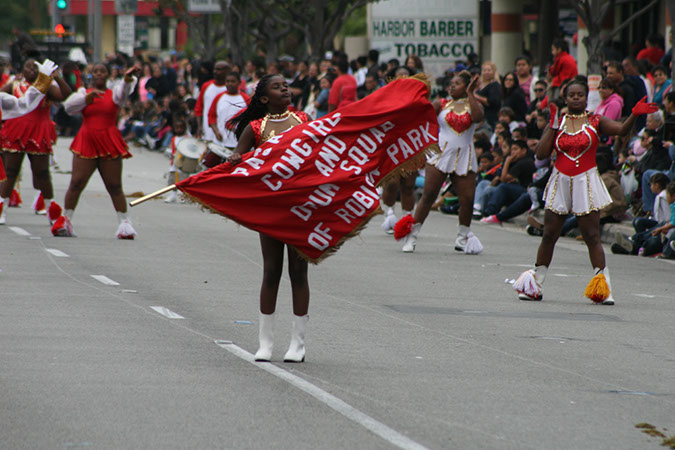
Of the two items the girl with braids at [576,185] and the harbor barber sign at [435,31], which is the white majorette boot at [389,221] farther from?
the harbor barber sign at [435,31]

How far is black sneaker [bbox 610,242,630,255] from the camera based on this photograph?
15.9m

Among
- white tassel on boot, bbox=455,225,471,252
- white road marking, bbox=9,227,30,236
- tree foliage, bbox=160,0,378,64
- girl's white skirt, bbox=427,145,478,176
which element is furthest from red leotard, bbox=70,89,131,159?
tree foliage, bbox=160,0,378,64

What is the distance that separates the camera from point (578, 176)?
11.4 meters

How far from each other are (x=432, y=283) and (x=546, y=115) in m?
8.43

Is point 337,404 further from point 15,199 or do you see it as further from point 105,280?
point 15,199

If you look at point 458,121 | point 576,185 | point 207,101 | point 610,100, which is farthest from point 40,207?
point 576,185

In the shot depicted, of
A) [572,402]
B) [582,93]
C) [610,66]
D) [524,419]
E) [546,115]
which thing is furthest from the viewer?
[546,115]

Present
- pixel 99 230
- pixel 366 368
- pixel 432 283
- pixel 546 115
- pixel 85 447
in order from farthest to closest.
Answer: pixel 546 115
pixel 99 230
pixel 432 283
pixel 366 368
pixel 85 447

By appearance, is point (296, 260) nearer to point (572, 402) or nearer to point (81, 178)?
point (572, 402)

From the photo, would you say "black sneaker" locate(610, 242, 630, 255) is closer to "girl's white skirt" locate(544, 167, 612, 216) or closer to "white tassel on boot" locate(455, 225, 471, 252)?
Result: "white tassel on boot" locate(455, 225, 471, 252)

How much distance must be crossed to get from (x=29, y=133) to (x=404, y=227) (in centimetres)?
497

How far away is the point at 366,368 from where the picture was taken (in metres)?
7.99

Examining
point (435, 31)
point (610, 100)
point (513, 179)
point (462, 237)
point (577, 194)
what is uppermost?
point (435, 31)

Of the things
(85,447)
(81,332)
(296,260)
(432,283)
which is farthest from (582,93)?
(85,447)
